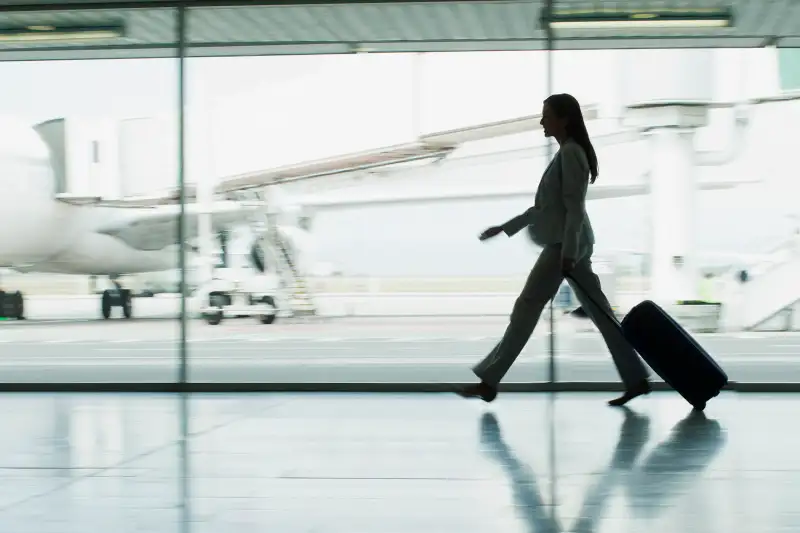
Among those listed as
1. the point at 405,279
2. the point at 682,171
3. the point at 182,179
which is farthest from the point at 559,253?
the point at 405,279

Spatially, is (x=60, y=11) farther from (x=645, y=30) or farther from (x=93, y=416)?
(x=645, y=30)

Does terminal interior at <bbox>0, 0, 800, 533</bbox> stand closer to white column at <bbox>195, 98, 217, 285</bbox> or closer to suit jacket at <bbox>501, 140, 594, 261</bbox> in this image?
white column at <bbox>195, 98, 217, 285</bbox>

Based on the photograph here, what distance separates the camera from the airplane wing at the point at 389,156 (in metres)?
6.29

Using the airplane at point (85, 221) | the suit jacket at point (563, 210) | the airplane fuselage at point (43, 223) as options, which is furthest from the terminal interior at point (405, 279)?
the airplane fuselage at point (43, 223)

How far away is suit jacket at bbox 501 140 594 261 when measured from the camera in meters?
3.88

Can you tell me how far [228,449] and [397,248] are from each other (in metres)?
3.81

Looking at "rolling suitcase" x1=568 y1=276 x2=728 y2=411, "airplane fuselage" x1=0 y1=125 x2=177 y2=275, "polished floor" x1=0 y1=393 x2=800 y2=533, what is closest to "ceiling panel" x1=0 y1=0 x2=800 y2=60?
"rolling suitcase" x1=568 y1=276 x2=728 y2=411

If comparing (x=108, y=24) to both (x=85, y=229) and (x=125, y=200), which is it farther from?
(x=85, y=229)

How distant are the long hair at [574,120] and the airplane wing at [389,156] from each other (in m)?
1.65

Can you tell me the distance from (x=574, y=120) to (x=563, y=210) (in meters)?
0.36

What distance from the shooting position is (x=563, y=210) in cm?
397

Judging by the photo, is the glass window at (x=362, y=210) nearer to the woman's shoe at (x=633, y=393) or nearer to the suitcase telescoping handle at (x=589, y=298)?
the suitcase telescoping handle at (x=589, y=298)

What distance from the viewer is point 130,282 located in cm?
1520

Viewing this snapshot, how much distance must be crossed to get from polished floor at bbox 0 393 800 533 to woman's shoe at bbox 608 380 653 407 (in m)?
0.07
